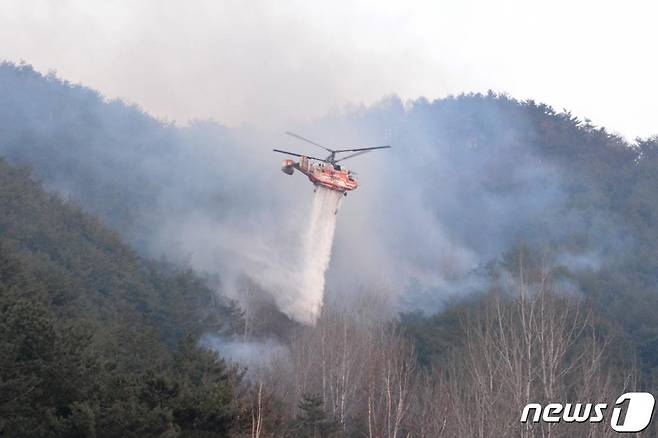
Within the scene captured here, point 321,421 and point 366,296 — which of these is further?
point 366,296

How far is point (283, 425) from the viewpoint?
2330 cm

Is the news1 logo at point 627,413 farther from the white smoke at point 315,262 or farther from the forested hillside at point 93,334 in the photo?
the white smoke at point 315,262

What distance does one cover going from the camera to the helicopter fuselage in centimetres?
4012

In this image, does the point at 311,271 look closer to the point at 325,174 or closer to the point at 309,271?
the point at 309,271

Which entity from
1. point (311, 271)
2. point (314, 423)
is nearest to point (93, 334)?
point (314, 423)

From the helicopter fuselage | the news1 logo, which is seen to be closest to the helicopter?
the helicopter fuselage

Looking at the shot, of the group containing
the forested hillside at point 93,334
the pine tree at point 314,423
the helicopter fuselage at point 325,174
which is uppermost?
the helicopter fuselage at point 325,174

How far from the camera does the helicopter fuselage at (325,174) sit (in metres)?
40.1

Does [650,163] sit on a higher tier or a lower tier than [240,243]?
higher

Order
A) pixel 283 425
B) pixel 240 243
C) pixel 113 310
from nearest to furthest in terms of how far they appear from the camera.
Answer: pixel 283 425 < pixel 113 310 < pixel 240 243

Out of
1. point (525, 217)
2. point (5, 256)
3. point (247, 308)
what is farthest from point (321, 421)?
point (525, 217)

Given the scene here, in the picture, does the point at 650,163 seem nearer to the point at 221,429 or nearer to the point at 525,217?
the point at 525,217

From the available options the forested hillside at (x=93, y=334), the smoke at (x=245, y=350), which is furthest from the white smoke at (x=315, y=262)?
the forested hillside at (x=93, y=334)

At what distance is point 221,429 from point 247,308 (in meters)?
36.1
